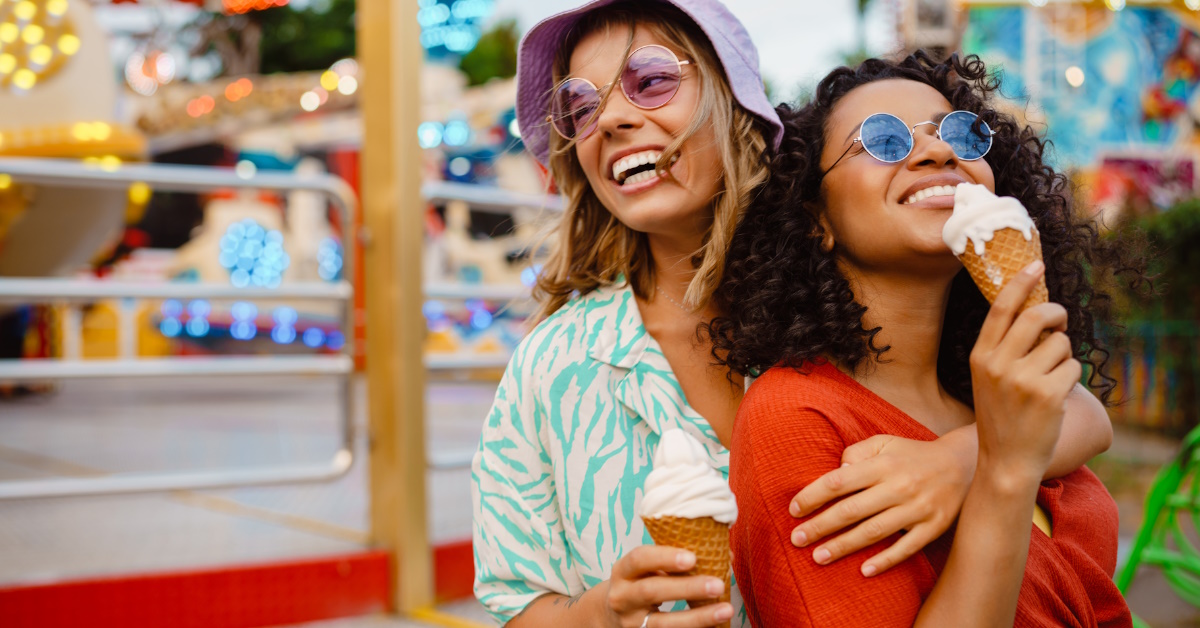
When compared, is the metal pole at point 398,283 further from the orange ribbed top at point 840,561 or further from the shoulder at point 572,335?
the orange ribbed top at point 840,561

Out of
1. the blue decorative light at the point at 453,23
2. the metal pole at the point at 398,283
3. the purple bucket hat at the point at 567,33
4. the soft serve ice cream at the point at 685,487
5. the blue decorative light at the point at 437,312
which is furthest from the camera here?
the blue decorative light at the point at 437,312

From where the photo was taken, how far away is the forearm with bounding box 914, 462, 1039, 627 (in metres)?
1.07

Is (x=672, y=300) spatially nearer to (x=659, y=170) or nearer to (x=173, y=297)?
(x=659, y=170)

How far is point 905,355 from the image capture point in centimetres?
139

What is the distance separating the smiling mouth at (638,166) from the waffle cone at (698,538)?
1.97 ft

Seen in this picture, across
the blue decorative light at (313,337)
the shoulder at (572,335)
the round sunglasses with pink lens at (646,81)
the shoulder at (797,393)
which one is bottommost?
the blue decorative light at (313,337)

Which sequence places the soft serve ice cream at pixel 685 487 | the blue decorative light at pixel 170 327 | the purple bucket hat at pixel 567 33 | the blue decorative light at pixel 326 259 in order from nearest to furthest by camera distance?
the soft serve ice cream at pixel 685 487
the purple bucket hat at pixel 567 33
the blue decorative light at pixel 326 259
the blue decorative light at pixel 170 327

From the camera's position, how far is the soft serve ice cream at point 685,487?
1019 mm

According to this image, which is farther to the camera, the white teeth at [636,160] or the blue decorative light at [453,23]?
the blue decorative light at [453,23]

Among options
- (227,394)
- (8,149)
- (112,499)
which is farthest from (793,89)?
(227,394)

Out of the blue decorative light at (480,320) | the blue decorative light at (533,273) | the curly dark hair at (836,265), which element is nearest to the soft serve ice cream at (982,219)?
the curly dark hair at (836,265)

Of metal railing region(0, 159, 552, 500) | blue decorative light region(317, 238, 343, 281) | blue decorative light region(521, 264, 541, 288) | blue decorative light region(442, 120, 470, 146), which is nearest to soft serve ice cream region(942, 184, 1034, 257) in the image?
blue decorative light region(521, 264, 541, 288)

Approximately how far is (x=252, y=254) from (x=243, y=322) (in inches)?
46.0

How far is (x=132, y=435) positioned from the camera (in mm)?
7562
